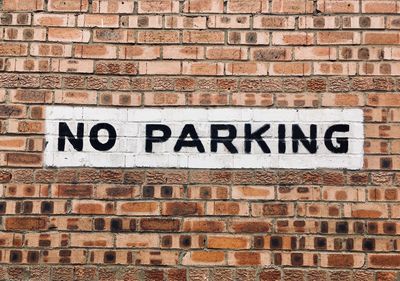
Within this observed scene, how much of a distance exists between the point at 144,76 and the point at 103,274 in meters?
1.15

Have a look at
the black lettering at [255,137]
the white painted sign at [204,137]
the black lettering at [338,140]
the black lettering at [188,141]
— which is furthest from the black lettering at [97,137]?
the black lettering at [338,140]

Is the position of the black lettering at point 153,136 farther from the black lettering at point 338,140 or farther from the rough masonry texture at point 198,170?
the black lettering at point 338,140

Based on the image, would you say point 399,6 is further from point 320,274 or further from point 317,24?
point 320,274

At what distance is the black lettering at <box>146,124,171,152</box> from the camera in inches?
132

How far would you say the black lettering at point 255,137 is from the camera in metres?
3.33

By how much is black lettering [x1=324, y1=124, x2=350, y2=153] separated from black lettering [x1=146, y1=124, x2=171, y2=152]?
91 centimetres

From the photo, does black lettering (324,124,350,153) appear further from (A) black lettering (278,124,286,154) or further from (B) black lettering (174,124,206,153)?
(B) black lettering (174,124,206,153)

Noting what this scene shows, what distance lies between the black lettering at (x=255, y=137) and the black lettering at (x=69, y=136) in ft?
3.10

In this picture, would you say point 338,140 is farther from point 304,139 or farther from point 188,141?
point 188,141

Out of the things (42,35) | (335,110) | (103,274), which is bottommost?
(103,274)

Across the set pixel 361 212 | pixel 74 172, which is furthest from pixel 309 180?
pixel 74 172

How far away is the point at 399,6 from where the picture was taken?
340 cm

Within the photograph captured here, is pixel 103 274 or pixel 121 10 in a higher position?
pixel 121 10

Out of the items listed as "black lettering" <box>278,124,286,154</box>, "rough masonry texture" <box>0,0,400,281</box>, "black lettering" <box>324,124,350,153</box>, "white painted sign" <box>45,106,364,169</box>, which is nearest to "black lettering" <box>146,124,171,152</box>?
"white painted sign" <box>45,106,364,169</box>
